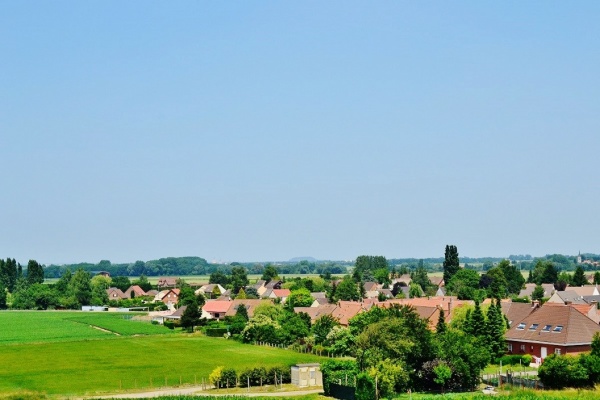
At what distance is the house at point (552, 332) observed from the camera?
61.2 meters

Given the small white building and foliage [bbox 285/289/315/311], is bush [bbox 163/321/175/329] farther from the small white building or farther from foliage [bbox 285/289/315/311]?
the small white building

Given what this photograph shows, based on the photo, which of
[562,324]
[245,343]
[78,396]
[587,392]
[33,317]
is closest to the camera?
[587,392]

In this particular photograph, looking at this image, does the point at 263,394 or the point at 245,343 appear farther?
the point at 245,343

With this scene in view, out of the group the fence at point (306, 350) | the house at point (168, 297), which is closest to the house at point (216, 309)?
the fence at point (306, 350)

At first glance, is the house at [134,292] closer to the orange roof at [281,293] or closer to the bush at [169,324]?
the orange roof at [281,293]

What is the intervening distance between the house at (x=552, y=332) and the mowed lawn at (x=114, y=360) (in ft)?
63.1

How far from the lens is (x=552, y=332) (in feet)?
208

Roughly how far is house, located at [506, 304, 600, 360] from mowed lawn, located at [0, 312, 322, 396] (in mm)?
19241

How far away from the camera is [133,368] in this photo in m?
65.8

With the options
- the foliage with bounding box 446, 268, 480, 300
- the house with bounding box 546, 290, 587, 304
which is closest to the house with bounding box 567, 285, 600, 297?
the house with bounding box 546, 290, 587, 304

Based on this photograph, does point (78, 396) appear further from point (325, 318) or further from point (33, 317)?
point (33, 317)

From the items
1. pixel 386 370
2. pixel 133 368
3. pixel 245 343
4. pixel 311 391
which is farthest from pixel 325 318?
pixel 386 370

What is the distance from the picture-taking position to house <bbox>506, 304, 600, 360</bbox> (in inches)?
2410

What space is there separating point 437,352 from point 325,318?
31.1 metres
